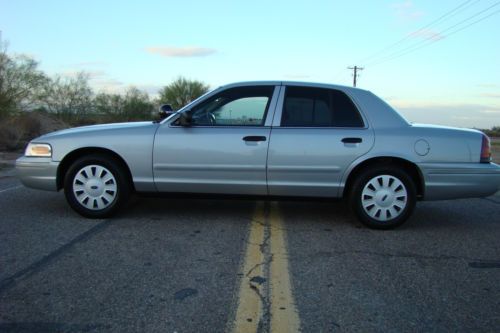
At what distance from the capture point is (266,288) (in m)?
3.50

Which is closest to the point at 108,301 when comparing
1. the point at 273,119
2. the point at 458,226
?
the point at 273,119

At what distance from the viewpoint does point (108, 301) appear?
3.21 meters

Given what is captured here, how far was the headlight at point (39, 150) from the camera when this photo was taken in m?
5.45

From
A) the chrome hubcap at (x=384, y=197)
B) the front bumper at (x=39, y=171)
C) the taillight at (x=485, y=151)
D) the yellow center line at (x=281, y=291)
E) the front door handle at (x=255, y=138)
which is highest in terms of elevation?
the front door handle at (x=255, y=138)

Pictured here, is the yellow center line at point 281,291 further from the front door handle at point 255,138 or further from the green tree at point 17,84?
the green tree at point 17,84

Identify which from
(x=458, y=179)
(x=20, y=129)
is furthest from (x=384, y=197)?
(x=20, y=129)

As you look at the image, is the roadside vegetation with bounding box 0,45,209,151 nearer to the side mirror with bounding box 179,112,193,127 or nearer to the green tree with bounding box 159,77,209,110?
the green tree with bounding box 159,77,209,110

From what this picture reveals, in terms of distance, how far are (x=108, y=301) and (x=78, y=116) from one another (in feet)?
132

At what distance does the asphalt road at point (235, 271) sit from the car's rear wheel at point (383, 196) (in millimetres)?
188

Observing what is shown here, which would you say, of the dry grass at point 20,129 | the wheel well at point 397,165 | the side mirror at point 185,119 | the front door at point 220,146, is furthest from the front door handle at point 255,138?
the dry grass at point 20,129

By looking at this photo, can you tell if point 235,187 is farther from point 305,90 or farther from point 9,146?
point 9,146

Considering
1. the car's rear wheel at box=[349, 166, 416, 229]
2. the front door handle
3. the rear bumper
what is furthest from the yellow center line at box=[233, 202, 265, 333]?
the rear bumper

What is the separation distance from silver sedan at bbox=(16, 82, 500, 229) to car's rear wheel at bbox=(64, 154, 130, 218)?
0.5 inches

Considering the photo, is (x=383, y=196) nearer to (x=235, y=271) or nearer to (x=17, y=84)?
(x=235, y=271)
